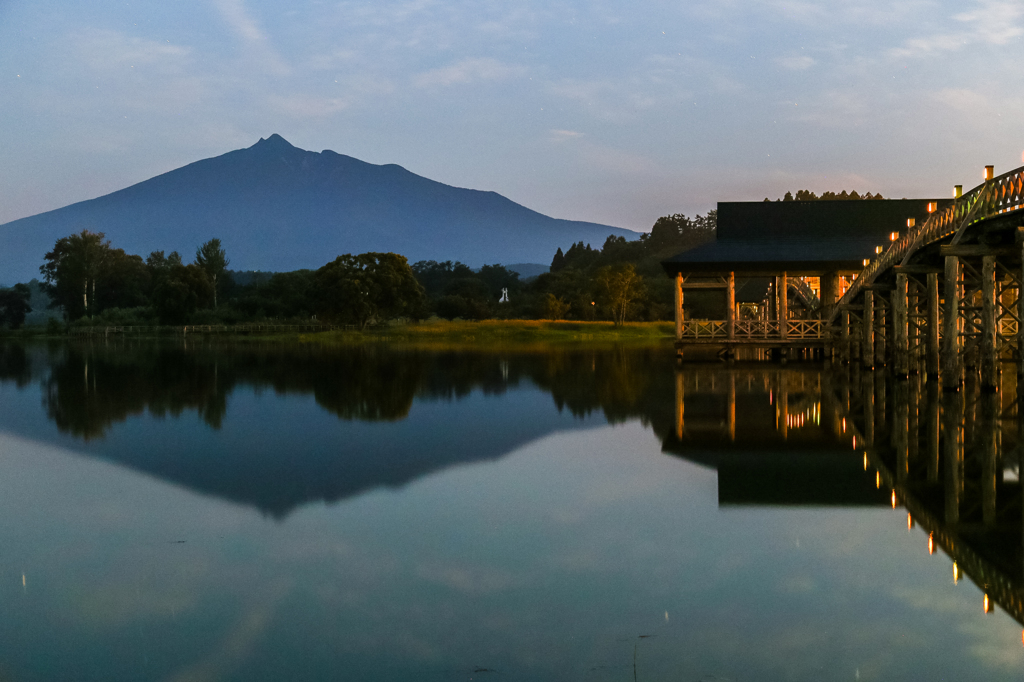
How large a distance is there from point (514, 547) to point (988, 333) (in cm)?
1551

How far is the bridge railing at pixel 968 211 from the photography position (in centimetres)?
1720

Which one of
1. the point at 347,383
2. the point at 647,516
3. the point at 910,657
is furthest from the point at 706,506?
the point at 347,383

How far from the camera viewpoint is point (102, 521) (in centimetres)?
904

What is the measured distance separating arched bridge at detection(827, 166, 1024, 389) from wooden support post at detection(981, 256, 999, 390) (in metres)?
0.02

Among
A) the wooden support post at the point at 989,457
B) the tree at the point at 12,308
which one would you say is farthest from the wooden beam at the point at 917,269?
the tree at the point at 12,308

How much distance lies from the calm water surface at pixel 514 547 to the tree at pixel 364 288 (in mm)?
57833

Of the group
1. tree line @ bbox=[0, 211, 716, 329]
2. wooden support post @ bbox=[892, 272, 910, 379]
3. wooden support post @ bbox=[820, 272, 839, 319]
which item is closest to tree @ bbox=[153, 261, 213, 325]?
tree line @ bbox=[0, 211, 716, 329]

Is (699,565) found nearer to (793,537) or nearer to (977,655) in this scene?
(793,537)

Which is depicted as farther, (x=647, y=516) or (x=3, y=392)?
(x=3, y=392)

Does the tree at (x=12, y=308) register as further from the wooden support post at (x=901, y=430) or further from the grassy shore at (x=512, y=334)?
the wooden support post at (x=901, y=430)

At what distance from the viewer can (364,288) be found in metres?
74.9

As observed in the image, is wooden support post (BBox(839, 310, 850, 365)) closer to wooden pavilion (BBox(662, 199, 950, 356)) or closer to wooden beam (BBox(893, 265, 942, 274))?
wooden pavilion (BBox(662, 199, 950, 356))

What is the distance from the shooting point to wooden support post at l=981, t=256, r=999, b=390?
19078mm

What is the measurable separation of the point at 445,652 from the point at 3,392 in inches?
959
